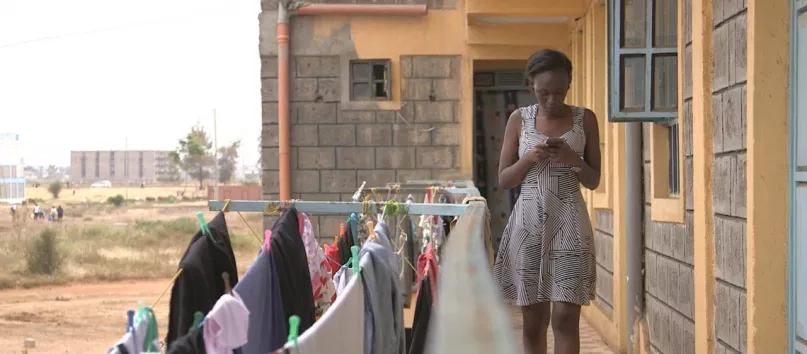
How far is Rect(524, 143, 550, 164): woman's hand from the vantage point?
3613 mm

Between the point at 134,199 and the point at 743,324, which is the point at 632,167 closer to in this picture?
the point at 743,324

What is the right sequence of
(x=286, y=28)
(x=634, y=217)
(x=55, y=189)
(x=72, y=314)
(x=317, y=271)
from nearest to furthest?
(x=317, y=271), (x=634, y=217), (x=286, y=28), (x=72, y=314), (x=55, y=189)

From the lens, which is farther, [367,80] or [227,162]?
[227,162]

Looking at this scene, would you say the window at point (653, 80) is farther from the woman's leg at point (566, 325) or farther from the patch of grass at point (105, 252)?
the patch of grass at point (105, 252)

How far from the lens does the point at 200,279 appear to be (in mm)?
2211

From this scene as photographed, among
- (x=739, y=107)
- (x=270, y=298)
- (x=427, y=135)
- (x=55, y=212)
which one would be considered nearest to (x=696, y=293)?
(x=739, y=107)

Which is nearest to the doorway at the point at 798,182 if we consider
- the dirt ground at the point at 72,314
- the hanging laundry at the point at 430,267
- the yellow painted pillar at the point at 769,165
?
the yellow painted pillar at the point at 769,165

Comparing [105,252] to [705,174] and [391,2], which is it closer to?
[391,2]

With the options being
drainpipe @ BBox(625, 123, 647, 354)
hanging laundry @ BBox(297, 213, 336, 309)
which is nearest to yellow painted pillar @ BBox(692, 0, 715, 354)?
hanging laundry @ BBox(297, 213, 336, 309)

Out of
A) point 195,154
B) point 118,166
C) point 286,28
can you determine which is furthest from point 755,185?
point 118,166

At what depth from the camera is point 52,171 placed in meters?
103

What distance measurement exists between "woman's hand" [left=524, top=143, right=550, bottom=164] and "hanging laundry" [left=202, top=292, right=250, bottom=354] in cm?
192

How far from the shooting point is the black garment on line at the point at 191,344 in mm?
1717

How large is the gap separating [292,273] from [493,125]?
1001 cm
